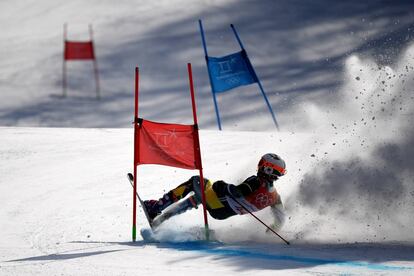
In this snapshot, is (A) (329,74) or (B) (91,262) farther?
(A) (329,74)

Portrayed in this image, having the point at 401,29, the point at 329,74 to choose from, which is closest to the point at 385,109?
the point at 329,74

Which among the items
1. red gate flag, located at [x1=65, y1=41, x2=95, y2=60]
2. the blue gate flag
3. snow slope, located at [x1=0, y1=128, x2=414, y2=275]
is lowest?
snow slope, located at [x1=0, y1=128, x2=414, y2=275]

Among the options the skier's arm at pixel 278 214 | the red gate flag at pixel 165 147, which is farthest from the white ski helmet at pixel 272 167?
the red gate flag at pixel 165 147

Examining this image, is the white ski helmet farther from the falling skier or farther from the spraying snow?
the spraying snow

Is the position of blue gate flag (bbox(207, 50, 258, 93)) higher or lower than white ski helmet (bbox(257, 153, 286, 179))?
higher

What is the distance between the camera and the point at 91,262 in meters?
6.29

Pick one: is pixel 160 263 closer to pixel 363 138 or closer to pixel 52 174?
pixel 363 138

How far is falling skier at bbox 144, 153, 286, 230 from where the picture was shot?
24.2 ft

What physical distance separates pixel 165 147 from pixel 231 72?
7.81m

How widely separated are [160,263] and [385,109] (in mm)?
3910

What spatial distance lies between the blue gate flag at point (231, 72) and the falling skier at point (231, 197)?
24.5 feet

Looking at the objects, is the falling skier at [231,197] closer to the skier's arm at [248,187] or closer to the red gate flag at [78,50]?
the skier's arm at [248,187]

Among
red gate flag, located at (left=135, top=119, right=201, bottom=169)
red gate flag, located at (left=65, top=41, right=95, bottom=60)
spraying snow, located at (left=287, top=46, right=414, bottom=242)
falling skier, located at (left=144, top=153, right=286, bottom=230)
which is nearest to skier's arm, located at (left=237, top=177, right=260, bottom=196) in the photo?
falling skier, located at (left=144, top=153, right=286, bottom=230)

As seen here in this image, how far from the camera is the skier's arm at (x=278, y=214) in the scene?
24.9 feet
